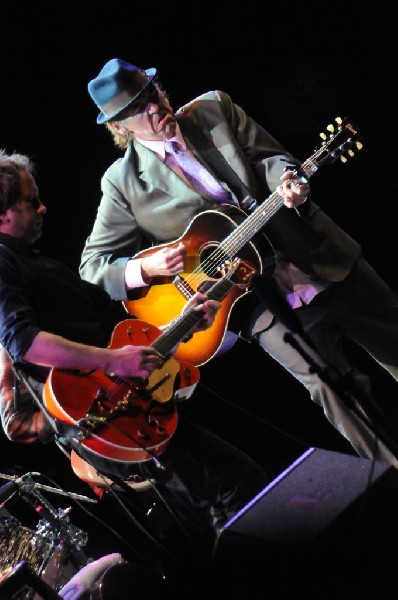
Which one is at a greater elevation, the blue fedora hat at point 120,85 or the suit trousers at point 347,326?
the blue fedora hat at point 120,85

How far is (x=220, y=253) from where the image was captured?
353 centimetres

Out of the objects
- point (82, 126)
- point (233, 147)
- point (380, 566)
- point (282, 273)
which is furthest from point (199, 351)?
point (82, 126)

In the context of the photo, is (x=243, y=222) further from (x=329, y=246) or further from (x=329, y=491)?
(x=329, y=491)

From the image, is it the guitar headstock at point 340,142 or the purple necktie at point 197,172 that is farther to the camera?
the purple necktie at point 197,172

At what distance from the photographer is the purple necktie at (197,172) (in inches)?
143

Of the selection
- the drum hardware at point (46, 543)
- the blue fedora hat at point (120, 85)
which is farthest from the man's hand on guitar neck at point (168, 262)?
the drum hardware at point (46, 543)

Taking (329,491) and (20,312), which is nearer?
(329,491)

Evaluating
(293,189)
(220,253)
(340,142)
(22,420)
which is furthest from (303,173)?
(22,420)

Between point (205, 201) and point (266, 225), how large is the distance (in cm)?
44

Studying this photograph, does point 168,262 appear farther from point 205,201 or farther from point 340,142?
point 340,142

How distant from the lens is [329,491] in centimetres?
225

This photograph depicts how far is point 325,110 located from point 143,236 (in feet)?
5.30

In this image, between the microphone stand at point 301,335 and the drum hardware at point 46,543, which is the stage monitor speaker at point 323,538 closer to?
the microphone stand at point 301,335

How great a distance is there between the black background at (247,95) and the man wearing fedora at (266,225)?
40.7 inches
